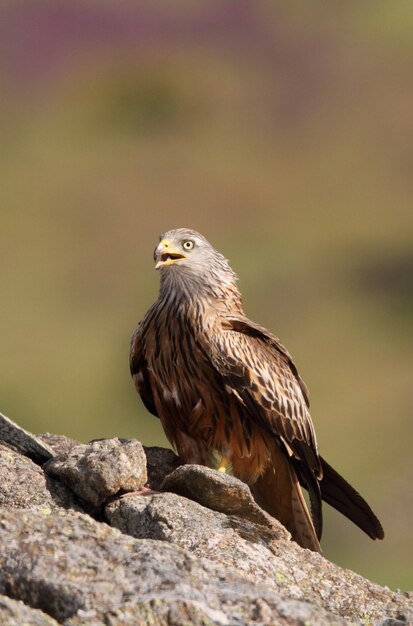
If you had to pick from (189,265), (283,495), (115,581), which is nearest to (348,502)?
(283,495)

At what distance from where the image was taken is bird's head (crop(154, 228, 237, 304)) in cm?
885

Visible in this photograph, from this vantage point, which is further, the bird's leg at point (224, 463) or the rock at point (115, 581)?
the bird's leg at point (224, 463)

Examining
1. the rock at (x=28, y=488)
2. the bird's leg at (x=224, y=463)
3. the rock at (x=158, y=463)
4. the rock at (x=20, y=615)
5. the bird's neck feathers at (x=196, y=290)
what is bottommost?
the rock at (x=20, y=615)

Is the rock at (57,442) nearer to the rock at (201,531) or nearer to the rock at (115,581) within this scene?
the rock at (201,531)

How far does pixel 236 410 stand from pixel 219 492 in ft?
7.47

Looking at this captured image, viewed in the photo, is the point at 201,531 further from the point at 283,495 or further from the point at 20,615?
the point at 283,495

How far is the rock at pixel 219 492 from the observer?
620 cm

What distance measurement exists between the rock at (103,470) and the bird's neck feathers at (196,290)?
259 cm

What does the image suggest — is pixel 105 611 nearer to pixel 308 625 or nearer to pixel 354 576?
pixel 308 625

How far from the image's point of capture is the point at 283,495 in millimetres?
8500

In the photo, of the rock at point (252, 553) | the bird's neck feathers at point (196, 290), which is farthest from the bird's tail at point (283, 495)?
the rock at point (252, 553)

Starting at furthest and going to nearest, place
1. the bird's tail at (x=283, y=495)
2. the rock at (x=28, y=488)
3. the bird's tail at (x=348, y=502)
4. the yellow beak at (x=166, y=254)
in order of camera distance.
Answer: the yellow beak at (x=166, y=254) < the bird's tail at (x=283, y=495) < the bird's tail at (x=348, y=502) < the rock at (x=28, y=488)

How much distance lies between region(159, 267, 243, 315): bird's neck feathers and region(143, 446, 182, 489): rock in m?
1.39

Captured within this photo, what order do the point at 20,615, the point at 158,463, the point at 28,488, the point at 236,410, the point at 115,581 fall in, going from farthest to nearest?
the point at 236,410, the point at 158,463, the point at 28,488, the point at 115,581, the point at 20,615
